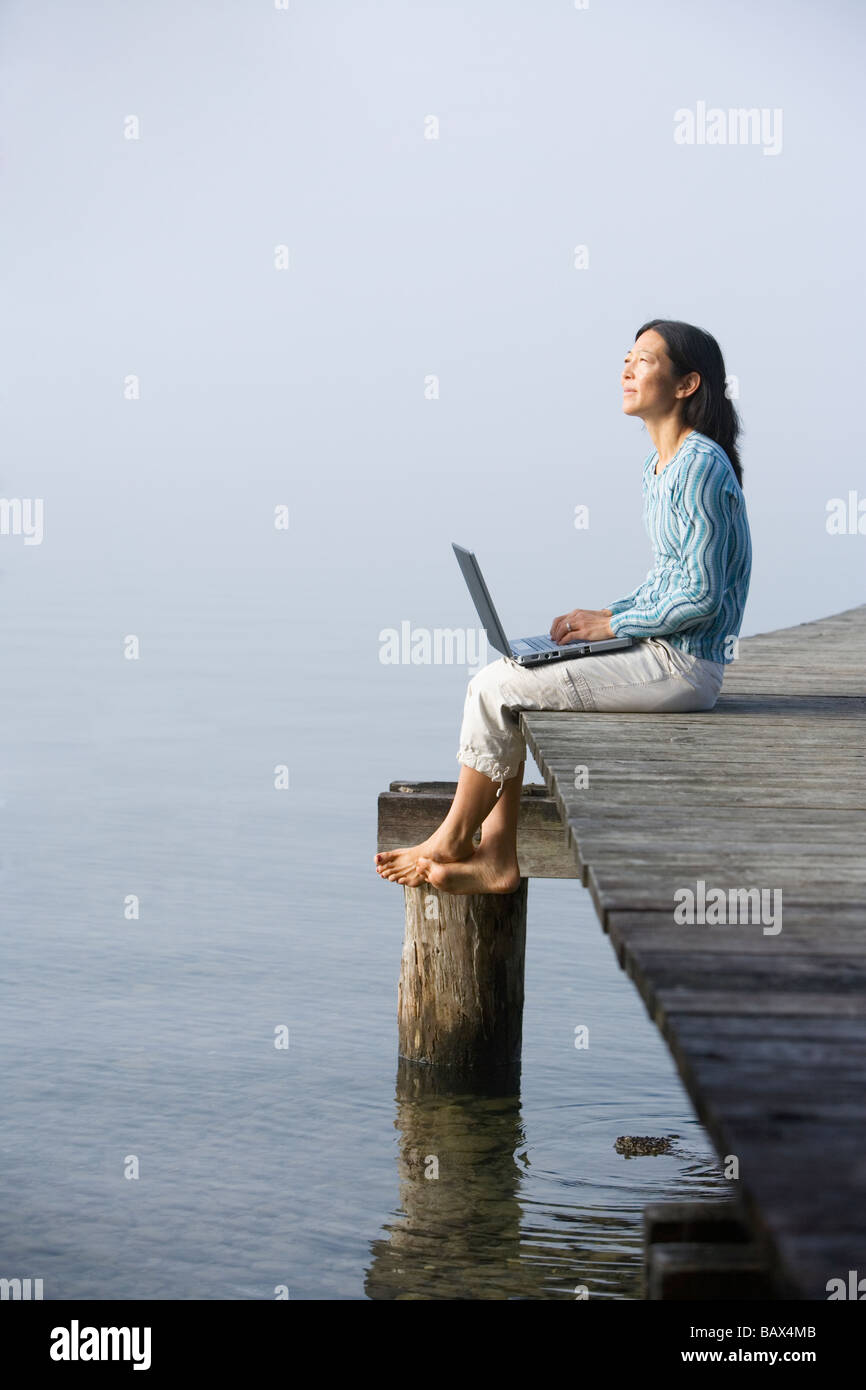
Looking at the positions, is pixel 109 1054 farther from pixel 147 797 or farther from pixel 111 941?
pixel 147 797

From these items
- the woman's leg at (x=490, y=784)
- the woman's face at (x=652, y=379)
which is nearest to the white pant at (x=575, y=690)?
the woman's leg at (x=490, y=784)

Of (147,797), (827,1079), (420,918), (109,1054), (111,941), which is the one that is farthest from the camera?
(147,797)

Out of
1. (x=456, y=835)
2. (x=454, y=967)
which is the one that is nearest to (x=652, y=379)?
(x=456, y=835)

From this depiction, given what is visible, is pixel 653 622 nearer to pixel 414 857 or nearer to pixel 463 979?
pixel 414 857

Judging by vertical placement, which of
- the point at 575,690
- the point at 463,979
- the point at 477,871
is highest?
the point at 575,690

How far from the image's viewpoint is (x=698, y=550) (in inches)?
236

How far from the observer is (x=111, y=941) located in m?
10.8

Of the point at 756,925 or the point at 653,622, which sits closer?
the point at 756,925

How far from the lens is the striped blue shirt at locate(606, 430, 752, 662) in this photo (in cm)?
598

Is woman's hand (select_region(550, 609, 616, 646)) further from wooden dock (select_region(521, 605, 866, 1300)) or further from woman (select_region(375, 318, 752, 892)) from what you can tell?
wooden dock (select_region(521, 605, 866, 1300))

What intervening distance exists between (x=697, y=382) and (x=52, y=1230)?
383 cm

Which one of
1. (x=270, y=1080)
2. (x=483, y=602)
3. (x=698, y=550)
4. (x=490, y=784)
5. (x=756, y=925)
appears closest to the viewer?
(x=756, y=925)

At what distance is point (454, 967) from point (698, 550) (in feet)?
7.24
